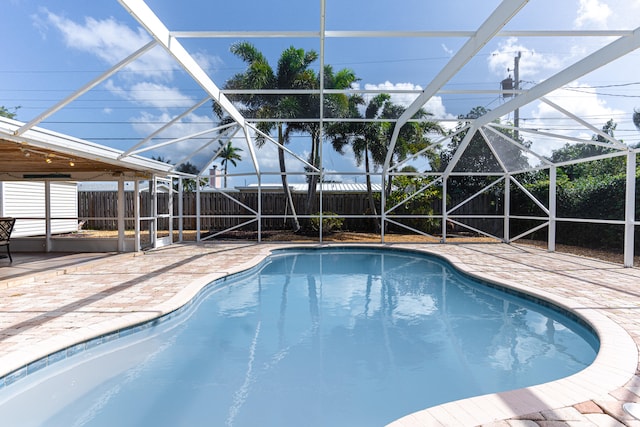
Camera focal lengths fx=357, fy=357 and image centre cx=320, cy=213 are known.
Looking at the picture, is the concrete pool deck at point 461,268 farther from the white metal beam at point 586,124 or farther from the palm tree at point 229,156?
the palm tree at point 229,156

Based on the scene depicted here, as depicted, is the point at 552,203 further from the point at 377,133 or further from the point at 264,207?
the point at 264,207

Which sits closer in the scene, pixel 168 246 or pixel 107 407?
pixel 107 407

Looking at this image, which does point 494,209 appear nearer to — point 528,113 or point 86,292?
point 528,113

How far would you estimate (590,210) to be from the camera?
33.4 feet

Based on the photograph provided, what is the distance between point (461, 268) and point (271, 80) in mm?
9027

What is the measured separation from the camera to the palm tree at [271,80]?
1163 centimetres

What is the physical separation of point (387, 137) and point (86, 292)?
11.2 meters

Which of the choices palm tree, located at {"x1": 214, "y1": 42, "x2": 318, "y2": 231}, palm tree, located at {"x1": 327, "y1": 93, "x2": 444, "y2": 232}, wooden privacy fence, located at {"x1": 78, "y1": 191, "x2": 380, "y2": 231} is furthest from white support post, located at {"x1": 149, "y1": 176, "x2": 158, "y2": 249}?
palm tree, located at {"x1": 327, "y1": 93, "x2": 444, "y2": 232}

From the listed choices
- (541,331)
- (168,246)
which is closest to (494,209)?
(541,331)

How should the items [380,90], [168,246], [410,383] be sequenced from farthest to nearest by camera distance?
[168,246] < [380,90] < [410,383]

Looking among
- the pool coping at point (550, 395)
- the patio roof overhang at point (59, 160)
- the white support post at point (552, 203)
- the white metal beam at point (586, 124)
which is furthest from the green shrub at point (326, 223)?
the pool coping at point (550, 395)

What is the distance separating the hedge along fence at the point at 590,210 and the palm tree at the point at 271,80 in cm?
834

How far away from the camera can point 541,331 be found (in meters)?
4.50

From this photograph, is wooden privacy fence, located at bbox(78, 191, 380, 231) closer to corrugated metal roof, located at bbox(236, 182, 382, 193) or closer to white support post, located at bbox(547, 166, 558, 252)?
corrugated metal roof, located at bbox(236, 182, 382, 193)
